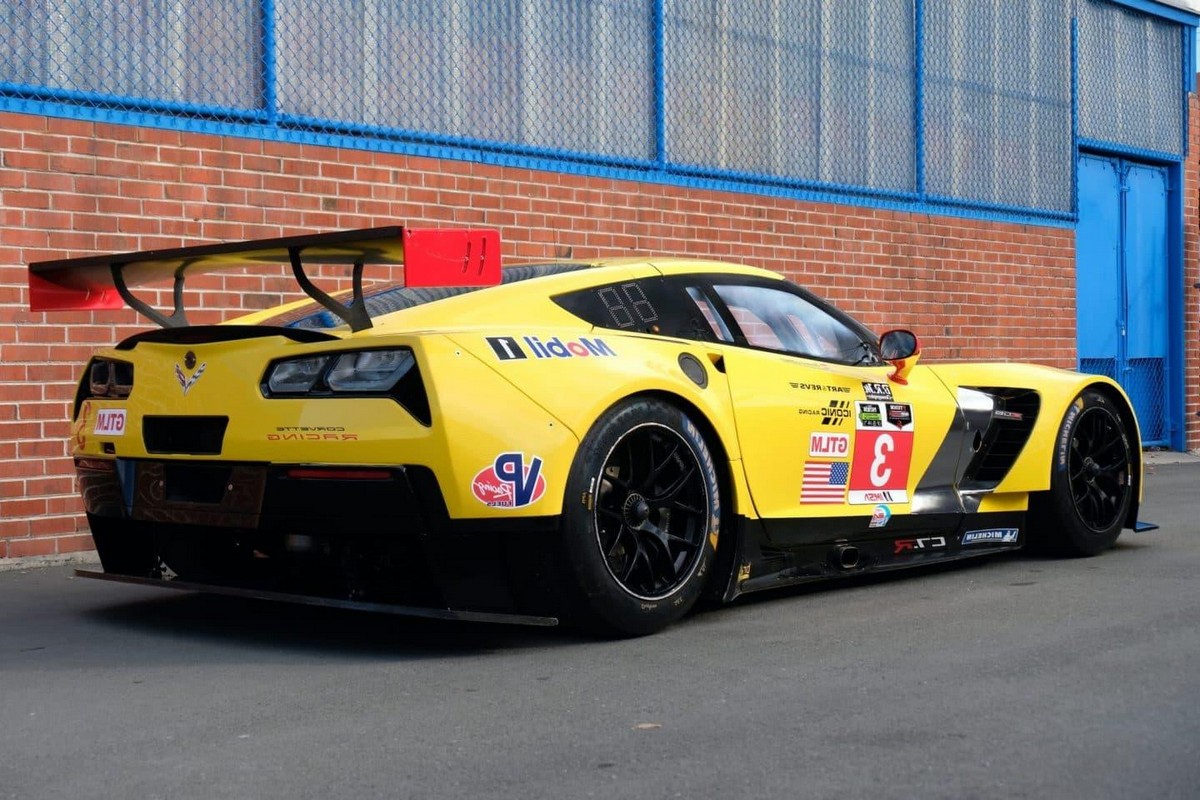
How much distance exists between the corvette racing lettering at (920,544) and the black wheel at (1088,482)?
74 cm

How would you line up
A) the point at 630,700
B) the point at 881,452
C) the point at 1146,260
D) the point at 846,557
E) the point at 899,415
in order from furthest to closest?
the point at 1146,260, the point at 899,415, the point at 881,452, the point at 846,557, the point at 630,700

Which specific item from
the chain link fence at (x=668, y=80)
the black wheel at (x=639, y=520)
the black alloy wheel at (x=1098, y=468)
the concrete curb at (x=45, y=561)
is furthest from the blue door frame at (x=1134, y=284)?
the black wheel at (x=639, y=520)

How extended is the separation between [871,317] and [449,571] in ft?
27.4

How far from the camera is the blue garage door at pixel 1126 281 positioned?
605 inches

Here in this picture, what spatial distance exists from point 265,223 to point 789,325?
11.8 ft

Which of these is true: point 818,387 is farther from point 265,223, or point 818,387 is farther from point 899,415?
point 265,223

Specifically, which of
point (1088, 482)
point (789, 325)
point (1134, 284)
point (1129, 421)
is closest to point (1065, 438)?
point (1088, 482)

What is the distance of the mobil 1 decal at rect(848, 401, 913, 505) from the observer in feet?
19.8

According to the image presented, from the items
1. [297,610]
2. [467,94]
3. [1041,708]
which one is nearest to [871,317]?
[467,94]

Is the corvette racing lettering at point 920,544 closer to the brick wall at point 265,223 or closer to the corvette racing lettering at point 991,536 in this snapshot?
the corvette racing lettering at point 991,536

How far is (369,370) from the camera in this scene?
15.7 ft

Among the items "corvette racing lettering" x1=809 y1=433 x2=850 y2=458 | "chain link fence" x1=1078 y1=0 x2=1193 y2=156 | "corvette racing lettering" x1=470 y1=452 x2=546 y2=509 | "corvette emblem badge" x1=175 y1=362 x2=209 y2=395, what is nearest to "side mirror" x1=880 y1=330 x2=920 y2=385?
"corvette racing lettering" x1=809 y1=433 x2=850 y2=458

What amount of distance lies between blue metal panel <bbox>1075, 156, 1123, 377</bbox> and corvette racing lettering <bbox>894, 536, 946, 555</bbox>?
9.27m

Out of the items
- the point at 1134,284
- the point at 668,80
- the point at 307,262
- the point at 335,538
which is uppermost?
the point at 668,80
